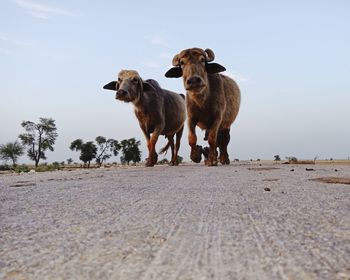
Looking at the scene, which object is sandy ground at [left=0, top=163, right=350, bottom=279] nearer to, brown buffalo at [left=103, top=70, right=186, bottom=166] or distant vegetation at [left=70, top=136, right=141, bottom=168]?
brown buffalo at [left=103, top=70, right=186, bottom=166]

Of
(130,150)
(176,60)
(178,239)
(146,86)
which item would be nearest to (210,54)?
(176,60)

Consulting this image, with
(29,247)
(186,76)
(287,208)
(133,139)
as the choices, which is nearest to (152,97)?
(186,76)

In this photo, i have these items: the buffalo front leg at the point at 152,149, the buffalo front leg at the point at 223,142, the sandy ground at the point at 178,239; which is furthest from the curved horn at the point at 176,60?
the sandy ground at the point at 178,239

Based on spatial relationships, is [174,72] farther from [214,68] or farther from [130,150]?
[130,150]

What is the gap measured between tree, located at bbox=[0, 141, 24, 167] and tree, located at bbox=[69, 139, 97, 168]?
7.47m

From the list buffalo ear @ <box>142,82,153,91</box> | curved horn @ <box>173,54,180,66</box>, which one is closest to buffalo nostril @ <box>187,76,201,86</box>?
curved horn @ <box>173,54,180,66</box>

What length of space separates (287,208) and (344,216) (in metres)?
0.35

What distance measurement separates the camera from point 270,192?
314 cm

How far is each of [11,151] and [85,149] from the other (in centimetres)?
1015

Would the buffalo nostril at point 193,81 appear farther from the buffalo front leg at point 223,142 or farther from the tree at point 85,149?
the tree at point 85,149

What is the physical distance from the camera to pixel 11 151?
51.6 m

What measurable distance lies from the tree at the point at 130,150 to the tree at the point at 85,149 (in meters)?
6.10

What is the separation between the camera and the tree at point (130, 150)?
52.6 m

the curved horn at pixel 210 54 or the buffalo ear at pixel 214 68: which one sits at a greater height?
the curved horn at pixel 210 54
